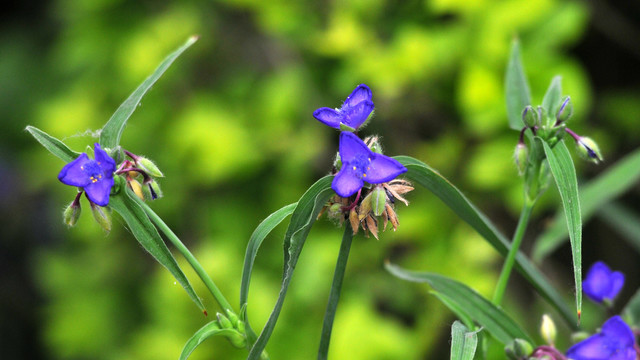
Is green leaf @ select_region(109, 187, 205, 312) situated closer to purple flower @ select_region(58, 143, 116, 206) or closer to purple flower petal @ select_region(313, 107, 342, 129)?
purple flower @ select_region(58, 143, 116, 206)

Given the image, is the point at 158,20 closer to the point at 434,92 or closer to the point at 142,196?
the point at 434,92

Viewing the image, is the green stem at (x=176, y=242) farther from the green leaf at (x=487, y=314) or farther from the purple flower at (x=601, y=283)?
the purple flower at (x=601, y=283)

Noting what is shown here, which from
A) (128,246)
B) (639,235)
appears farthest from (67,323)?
(639,235)

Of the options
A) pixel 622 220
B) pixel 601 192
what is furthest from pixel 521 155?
pixel 622 220

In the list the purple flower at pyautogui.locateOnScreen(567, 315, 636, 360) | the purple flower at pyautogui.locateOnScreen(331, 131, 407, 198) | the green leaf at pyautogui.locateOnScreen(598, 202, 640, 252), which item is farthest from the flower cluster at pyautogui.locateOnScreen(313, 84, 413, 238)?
the green leaf at pyautogui.locateOnScreen(598, 202, 640, 252)

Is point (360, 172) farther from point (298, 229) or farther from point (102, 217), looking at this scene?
point (102, 217)

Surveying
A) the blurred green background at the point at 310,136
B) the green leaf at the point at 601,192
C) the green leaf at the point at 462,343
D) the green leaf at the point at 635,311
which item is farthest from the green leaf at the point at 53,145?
the blurred green background at the point at 310,136
